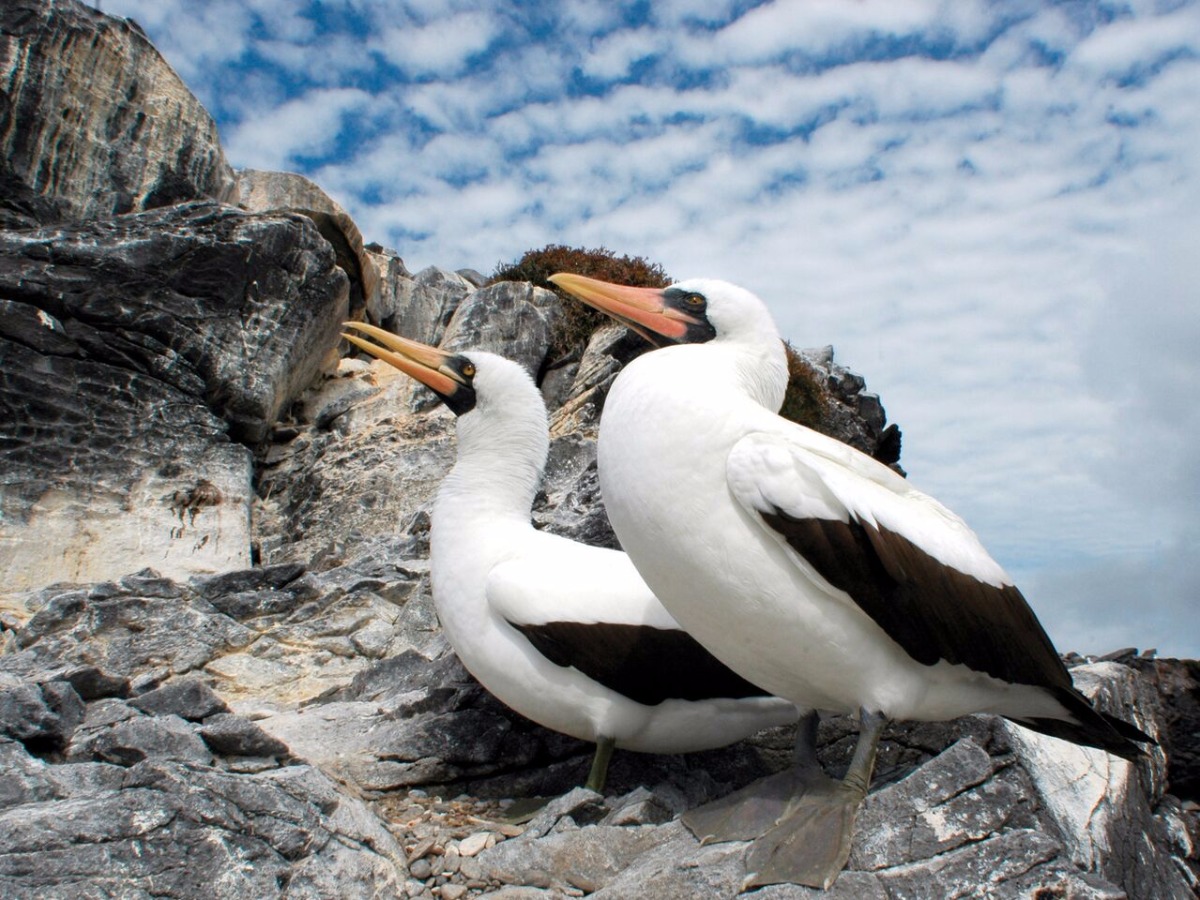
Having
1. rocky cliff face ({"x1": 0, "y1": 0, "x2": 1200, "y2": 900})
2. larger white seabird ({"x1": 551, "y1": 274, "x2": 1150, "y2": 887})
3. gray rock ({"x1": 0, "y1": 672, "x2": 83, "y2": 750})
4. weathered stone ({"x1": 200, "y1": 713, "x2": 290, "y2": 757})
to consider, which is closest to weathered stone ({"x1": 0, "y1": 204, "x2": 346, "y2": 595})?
rocky cliff face ({"x1": 0, "y1": 0, "x2": 1200, "y2": 900})

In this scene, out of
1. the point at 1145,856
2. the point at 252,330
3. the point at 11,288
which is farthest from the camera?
the point at 252,330

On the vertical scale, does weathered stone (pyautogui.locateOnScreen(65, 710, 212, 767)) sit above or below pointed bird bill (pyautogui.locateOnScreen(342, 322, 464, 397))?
below

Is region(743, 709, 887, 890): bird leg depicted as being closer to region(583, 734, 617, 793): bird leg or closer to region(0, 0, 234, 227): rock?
region(583, 734, 617, 793): bird leg

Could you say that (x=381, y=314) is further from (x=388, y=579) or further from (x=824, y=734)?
(x=824, y=734)

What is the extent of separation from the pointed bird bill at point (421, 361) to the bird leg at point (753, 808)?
3.28m

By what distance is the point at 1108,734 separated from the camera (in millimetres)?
4148

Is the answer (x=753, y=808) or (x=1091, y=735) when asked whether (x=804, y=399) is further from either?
(x=753, y=808)

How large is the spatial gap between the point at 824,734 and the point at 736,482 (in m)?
2.17

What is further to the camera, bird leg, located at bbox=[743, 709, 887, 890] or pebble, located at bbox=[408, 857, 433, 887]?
pebble, located at bbox=[408, 857, 433, 887]

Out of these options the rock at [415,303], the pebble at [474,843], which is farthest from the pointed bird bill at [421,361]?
the rock at [415,303]

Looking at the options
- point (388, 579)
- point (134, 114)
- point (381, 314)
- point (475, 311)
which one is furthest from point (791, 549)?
point (381, 314)

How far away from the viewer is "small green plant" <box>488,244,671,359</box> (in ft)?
42.1

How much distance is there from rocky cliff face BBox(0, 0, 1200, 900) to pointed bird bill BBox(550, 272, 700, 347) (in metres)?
2.07

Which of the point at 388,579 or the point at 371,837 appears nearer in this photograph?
the point at 371,837
